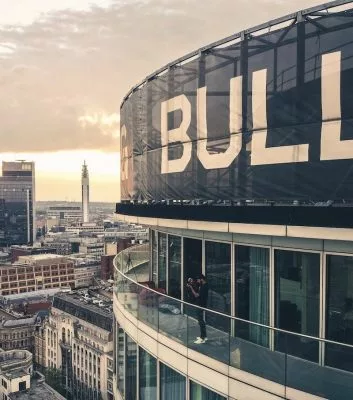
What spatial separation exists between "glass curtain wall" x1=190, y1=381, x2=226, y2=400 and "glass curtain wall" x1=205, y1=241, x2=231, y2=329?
222 cm

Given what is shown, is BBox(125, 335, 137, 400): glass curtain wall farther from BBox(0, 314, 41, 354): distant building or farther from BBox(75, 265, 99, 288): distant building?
BBox(75, 265, 99, 288): distant building

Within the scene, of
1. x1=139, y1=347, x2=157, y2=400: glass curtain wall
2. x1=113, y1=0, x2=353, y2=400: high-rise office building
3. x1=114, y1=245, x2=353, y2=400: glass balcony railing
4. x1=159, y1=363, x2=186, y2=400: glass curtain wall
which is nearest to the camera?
x1=114, y1=245, x2=353, y2=400: glass balcony railing

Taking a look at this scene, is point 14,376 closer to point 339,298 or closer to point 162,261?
point 162,261

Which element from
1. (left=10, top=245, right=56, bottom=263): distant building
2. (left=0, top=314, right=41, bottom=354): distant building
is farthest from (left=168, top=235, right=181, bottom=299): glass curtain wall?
(left=10, top=245, right=56, bottom=263): distant building

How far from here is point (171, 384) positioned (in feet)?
41.6

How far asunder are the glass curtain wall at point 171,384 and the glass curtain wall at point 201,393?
0.31 meters

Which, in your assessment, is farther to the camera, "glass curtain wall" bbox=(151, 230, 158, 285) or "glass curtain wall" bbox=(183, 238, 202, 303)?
"glass curtain wall" bbox=(151, 230, 158, 285)

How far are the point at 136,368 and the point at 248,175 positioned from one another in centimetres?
631

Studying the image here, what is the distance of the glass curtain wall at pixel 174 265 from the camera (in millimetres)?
15664

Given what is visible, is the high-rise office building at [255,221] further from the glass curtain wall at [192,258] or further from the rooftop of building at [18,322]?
the rooftop of building at [18,322]

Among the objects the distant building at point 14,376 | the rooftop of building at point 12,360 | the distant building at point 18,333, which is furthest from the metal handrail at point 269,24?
the distant building at point 18,333

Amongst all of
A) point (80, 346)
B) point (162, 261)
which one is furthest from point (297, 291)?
point (80, 346)

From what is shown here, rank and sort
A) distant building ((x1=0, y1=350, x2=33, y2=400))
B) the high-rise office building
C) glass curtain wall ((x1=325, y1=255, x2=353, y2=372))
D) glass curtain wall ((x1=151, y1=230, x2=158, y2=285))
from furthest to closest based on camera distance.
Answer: distant building ((x1=0, y1=350, x2=33, y2=400))
glass curtain wall ((x1=151, y1=230, x2=158, y2=285))
glass curtain wall ((x1=325, y1=255, x2=353, y2=372))
the high-rise office building

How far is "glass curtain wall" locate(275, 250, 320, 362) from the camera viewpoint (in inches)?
436
